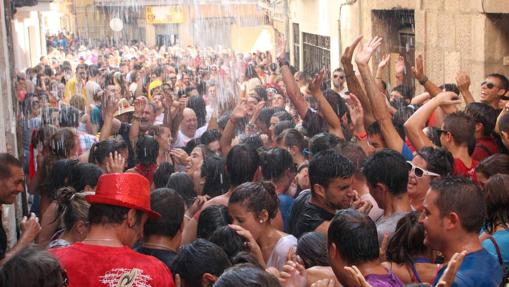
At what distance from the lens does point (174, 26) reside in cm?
5259

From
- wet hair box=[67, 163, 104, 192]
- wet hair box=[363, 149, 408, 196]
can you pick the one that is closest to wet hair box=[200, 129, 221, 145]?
wet hair box=[67, 163, 104, 192]

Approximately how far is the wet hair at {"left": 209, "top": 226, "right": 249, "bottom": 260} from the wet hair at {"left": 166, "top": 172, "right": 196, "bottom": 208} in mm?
1823

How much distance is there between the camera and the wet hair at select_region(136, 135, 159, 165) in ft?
26.4

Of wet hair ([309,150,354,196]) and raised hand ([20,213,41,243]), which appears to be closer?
raised hand ([20,213,41,243])

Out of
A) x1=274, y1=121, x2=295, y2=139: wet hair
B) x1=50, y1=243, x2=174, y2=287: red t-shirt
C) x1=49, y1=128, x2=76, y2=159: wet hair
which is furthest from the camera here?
x1=274, y1=121, x2=295, y2=139: wet hair

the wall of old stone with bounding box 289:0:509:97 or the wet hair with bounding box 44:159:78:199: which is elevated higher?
the wall of old stone with bounding box 289:0:509:97

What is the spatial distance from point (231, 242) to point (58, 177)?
2.17 meters

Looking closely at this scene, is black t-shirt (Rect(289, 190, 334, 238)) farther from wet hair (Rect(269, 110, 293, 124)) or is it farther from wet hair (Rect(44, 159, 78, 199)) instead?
wet hair (Rect(269, 110, 293, 124))

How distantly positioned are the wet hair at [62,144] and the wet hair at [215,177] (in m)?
1.35

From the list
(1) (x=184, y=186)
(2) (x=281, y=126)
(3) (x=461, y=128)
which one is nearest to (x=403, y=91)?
(2) (x=281, y=126)

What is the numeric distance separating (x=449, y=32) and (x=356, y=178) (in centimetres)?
688

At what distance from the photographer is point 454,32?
12406 millimetres

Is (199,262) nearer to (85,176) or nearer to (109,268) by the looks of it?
(109,268)

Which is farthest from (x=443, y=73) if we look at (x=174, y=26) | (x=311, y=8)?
(x=174, y=26)
